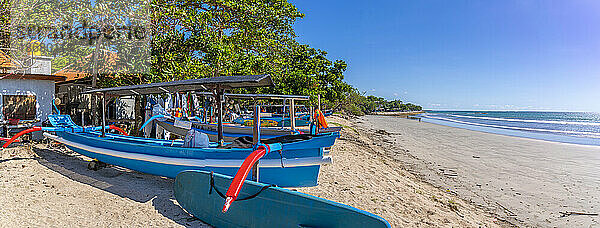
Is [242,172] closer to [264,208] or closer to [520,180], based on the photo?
[264,208]

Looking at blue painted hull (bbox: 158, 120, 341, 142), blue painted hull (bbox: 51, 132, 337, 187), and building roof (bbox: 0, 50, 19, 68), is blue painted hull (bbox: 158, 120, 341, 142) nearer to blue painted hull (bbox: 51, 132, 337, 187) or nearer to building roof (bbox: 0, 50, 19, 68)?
blue painted hull (bbox: 51, 132, 337, 187)

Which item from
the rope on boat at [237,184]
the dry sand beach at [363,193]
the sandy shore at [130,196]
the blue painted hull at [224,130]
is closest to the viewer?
the rope on boat at [237,184]

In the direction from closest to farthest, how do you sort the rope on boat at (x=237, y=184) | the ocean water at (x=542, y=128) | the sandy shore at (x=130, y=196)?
the rope on boat at (x=237, y=184) < the sandy shore at (x=130, y=196) < the ocean water at (x=542, y=128)

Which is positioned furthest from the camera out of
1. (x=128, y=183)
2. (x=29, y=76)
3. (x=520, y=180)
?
(x=29, y=76)

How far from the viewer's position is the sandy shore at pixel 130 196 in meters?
4.49

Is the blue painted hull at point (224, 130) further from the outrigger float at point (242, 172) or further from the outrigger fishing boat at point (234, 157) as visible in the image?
the outrigger fishing boat at point (234, 157)

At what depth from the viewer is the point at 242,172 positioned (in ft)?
13.2

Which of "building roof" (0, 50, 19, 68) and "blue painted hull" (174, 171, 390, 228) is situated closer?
"blue painted hull" (174, 171, 390, 228)

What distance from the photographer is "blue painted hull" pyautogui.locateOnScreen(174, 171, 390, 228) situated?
3205 millimetres

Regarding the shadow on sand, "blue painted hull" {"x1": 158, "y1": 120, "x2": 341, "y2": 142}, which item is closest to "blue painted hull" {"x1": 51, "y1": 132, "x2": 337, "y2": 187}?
the shadow on sand

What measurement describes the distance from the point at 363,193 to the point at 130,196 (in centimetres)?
452

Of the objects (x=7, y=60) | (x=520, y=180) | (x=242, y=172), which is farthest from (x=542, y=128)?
(x=7, y=60)

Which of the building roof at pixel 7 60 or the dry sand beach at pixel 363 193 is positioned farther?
the building roof at pixel 7 60

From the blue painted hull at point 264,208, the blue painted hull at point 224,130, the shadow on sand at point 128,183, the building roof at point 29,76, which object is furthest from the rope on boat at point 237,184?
the building roof at point 29,76
